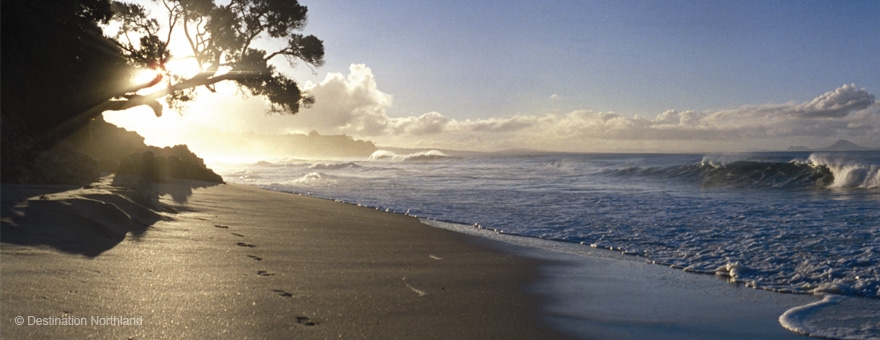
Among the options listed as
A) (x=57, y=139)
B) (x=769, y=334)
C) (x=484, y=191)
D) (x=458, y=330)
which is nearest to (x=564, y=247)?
(x=769, y=334)

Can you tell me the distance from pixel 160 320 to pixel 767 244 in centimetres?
686

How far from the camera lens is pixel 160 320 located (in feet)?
9.40

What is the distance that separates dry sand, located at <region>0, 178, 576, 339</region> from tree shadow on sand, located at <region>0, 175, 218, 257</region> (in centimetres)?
1

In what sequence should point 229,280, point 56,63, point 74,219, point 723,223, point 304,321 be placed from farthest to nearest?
point 56,63
point 723,223
point 74,219
point 229,280
point 304,321

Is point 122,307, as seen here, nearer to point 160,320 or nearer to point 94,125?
point 160,320

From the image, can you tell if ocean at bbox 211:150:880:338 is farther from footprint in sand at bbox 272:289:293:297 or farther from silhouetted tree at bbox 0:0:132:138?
silhouetted tree at bbox 0:0:132:138

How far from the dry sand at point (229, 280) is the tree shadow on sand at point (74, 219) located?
15mm

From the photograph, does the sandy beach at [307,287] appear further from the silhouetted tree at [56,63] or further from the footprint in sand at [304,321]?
the silhouetted tree at [56,63]

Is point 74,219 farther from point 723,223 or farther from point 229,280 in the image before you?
point 723,223

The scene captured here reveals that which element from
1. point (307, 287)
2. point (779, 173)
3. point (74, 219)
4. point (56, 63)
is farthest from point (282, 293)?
point (779, 173)

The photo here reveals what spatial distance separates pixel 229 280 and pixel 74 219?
2029mm

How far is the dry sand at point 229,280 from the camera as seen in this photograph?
2873 mm

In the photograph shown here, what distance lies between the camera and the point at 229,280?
3.82 meters

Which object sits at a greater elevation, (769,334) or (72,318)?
(72,318)
